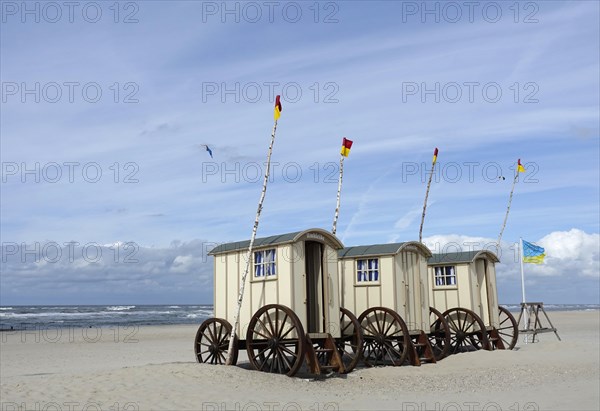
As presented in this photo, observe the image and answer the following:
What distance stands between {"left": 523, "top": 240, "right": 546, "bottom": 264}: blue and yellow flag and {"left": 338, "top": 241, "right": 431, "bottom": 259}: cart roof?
9.98 m

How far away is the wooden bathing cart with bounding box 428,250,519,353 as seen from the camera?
21.8 meters

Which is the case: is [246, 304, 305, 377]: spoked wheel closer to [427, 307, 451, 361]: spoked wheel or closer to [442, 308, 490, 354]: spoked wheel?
[427, 307, 451, 361]: spoked wheel

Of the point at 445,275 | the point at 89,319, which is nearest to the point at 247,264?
the point at 445,275

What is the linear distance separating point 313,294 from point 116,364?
8.91m

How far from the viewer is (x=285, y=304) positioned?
49.5 ft

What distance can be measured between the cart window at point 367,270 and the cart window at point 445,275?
16.8ft

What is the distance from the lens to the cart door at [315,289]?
16406 mm

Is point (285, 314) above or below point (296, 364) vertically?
above

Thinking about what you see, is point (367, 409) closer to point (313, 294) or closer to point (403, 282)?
point (313, 294)

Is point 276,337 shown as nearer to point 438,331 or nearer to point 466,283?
point 438,331

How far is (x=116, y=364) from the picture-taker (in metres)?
21.5

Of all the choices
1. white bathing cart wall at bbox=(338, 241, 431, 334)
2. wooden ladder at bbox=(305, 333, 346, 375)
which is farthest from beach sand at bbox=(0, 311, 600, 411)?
white bathing cart wall at bbox=(338, 241, 431, 334)

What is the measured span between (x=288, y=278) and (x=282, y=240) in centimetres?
98

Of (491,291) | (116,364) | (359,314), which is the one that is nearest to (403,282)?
(359,314)
